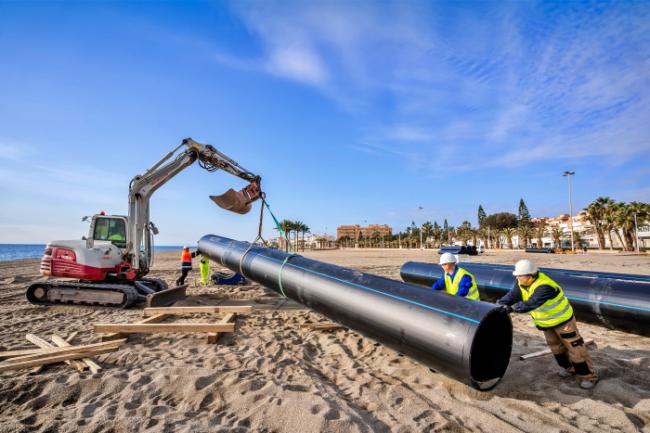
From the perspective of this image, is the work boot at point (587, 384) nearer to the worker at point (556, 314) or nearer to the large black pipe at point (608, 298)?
the worker at point (556, 314)

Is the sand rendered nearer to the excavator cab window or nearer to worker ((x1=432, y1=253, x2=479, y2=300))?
worker ((x1=432, y1=253, x2=479, y2=300))

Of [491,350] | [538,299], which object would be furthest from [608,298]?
[491,350]

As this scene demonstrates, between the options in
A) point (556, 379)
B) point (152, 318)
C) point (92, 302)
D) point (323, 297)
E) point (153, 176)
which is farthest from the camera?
point (153, 176)

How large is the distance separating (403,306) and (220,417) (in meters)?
2.53

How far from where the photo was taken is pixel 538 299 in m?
4.62

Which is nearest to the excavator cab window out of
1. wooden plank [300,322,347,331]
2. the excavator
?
the excavator

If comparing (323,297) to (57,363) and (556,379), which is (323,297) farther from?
(57,363)

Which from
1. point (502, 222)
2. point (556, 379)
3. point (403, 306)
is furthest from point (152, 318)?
point (502, 222)

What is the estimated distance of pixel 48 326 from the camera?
7484mm

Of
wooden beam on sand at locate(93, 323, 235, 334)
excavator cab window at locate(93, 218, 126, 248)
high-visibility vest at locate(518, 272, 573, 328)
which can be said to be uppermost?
excavator cab window at locate(93, 218, 126, 248)

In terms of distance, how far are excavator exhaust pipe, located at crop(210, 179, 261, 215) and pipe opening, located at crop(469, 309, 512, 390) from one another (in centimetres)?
714

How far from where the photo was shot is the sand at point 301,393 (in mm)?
3529

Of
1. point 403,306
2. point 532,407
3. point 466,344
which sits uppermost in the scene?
point 403,306

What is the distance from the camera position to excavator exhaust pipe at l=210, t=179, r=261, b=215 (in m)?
9.23
